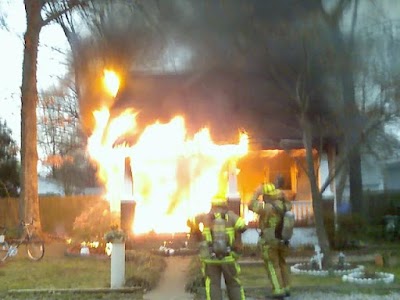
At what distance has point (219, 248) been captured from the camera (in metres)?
7.44

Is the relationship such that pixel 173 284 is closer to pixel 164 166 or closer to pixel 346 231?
pixel 346 231

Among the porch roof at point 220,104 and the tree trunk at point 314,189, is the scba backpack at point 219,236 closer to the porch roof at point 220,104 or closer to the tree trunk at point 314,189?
the tree trunk at point 314,189

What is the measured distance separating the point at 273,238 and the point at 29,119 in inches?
485

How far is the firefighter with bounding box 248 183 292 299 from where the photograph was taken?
882 cm

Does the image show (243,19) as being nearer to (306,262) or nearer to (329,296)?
(306,262)

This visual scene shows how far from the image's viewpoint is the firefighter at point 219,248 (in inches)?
295

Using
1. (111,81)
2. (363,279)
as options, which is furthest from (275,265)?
(111,81)

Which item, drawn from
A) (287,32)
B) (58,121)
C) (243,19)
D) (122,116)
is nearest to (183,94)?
(122,116)

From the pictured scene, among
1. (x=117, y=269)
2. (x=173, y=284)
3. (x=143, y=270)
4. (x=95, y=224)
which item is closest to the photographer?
(x=117, y=269)

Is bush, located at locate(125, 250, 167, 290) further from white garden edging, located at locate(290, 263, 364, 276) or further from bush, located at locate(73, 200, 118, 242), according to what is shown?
bush, located at locate(73, 200, 118, 242)

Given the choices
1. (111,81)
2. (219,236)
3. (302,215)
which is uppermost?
(111,81)

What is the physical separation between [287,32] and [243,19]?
1518 mm

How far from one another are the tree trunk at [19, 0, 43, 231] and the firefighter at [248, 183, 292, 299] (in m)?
11.9

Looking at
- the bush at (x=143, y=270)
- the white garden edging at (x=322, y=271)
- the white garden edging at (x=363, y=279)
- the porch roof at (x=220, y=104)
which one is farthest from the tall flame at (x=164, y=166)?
the white garden edging at (x=363, y=279)
